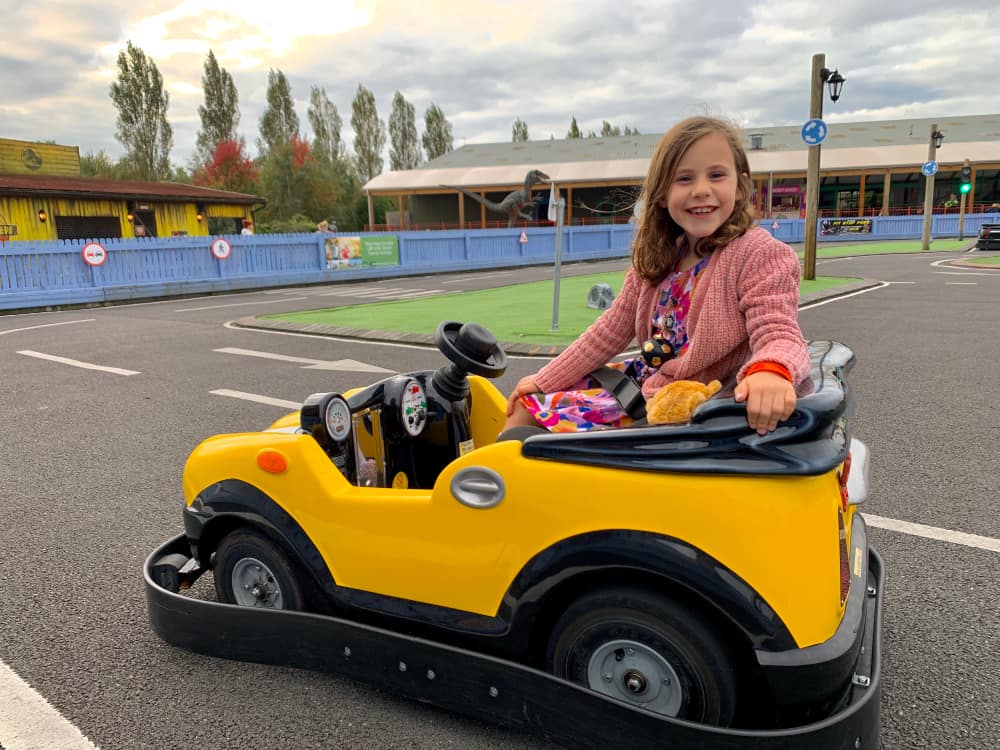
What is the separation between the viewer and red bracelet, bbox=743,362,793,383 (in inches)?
63.6

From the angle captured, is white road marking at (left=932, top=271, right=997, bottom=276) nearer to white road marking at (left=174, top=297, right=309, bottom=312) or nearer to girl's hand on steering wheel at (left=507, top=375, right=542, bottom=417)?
white road marking at (left=174, top=297, right=309, bottom=312)

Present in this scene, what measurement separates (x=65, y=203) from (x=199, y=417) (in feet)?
68.5

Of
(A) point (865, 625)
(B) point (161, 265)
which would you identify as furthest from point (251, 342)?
(B) point (161, 265)

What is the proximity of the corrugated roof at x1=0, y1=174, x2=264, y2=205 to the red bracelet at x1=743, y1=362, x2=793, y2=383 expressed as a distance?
2365cm

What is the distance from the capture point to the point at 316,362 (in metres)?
7.41

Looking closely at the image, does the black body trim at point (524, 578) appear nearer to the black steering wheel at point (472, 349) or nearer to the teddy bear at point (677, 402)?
the teddy bear at point (677, 402)

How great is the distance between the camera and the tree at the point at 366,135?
65688 mm

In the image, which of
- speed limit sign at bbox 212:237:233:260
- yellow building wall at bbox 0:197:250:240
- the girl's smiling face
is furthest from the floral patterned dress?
yellow building wall at bbox 0:197:250:240

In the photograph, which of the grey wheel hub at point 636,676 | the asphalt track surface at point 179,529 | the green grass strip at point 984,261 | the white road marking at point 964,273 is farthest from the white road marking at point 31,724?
the green grass strip at point 984,261

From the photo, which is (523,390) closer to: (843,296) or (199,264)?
(843,296)

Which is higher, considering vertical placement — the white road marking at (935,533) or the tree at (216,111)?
the tree at (216,111)

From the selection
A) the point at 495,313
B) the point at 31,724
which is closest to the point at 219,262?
the point at 495,313

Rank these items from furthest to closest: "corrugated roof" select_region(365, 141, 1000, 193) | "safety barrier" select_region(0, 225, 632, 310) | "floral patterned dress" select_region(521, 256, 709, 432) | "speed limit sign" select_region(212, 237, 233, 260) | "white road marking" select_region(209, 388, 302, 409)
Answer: "corrugated roof" select_region(365, 141, 1000, 193), "speed limit sign" select_region(212, 237, 233, 260), "safety barrier" select_region(0, 225, 632, 310), "white road marking" select_region(209, 388, 302, 409), "floral patterned dress" select_region(521, 256, 709, 432)

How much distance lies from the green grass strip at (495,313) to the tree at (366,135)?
178ft
